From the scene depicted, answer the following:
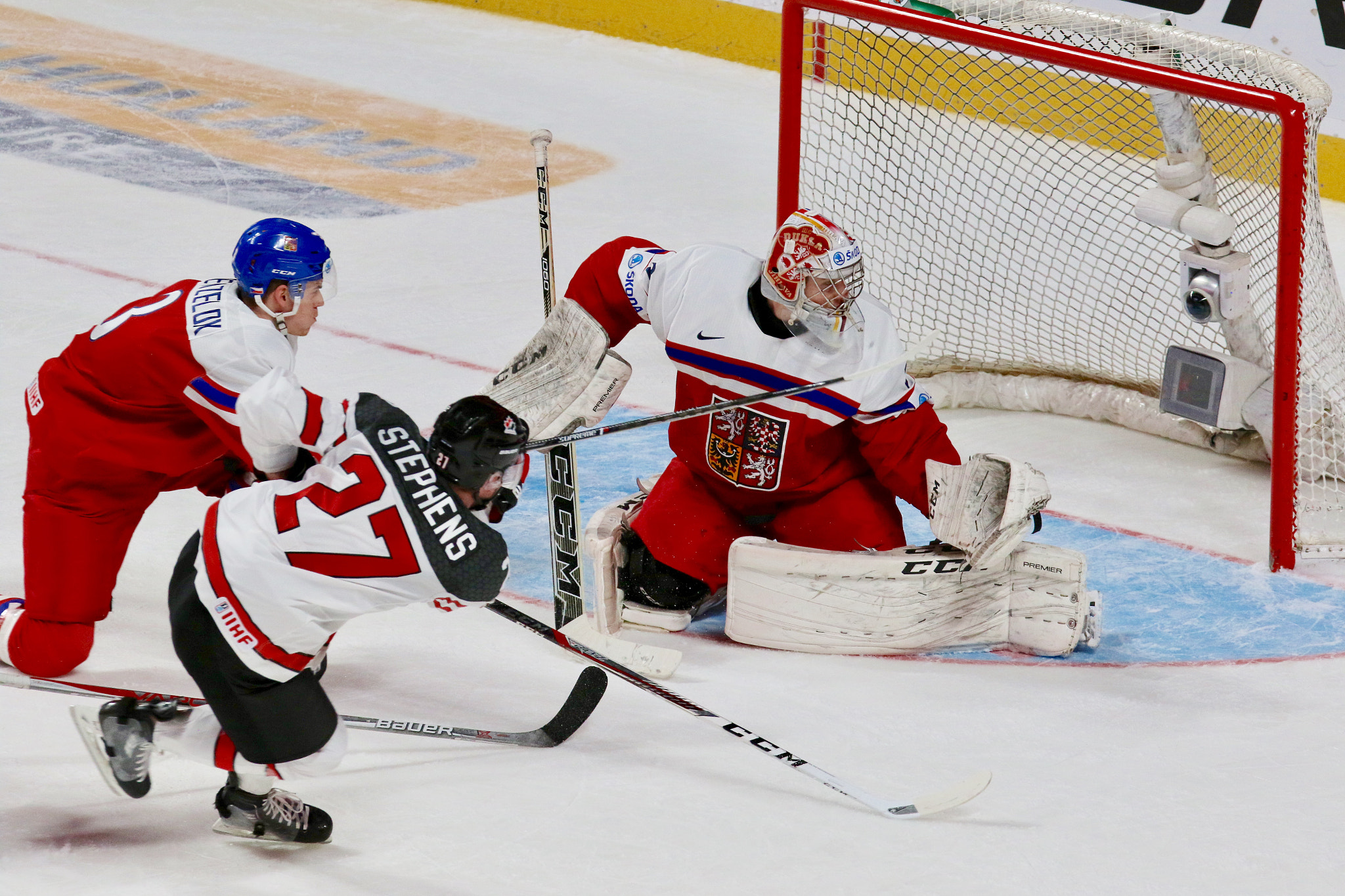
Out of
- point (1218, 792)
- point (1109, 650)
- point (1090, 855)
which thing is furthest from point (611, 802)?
point (1109, 650)

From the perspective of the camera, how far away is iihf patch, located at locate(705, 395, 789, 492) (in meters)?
3.39

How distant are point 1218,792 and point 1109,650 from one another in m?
0.66

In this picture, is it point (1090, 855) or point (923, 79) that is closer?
point (1090, 855)

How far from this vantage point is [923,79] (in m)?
4.98

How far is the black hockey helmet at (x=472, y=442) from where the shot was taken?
7.86ft

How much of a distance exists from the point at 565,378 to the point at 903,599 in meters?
0.85

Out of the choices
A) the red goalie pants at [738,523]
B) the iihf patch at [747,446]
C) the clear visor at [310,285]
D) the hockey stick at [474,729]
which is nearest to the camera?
the hockey stick at [474,729]

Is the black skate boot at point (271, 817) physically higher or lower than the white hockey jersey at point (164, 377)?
lower

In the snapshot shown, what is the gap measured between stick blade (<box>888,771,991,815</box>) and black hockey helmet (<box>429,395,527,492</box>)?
92 centimetres

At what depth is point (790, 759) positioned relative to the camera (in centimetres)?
277

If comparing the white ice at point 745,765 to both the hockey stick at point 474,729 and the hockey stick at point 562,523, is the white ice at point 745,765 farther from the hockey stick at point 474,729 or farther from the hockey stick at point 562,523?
the hockey stick at point 562,523

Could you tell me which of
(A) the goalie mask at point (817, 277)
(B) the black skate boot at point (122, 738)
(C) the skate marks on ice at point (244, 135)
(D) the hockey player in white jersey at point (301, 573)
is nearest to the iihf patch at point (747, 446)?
(A) the goalie mask at point (817, 277)

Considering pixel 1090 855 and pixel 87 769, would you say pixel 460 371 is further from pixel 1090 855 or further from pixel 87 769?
pixel 1090 855

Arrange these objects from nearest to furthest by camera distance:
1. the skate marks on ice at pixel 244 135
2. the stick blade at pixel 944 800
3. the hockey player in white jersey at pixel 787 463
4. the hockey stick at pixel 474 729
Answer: the stick blade at pixel 944 800 → the hockey stick at pixel 474 729 → the hockey player in white jersey at pixel 787 463 → the skate marks on ice at pixel 244 135
